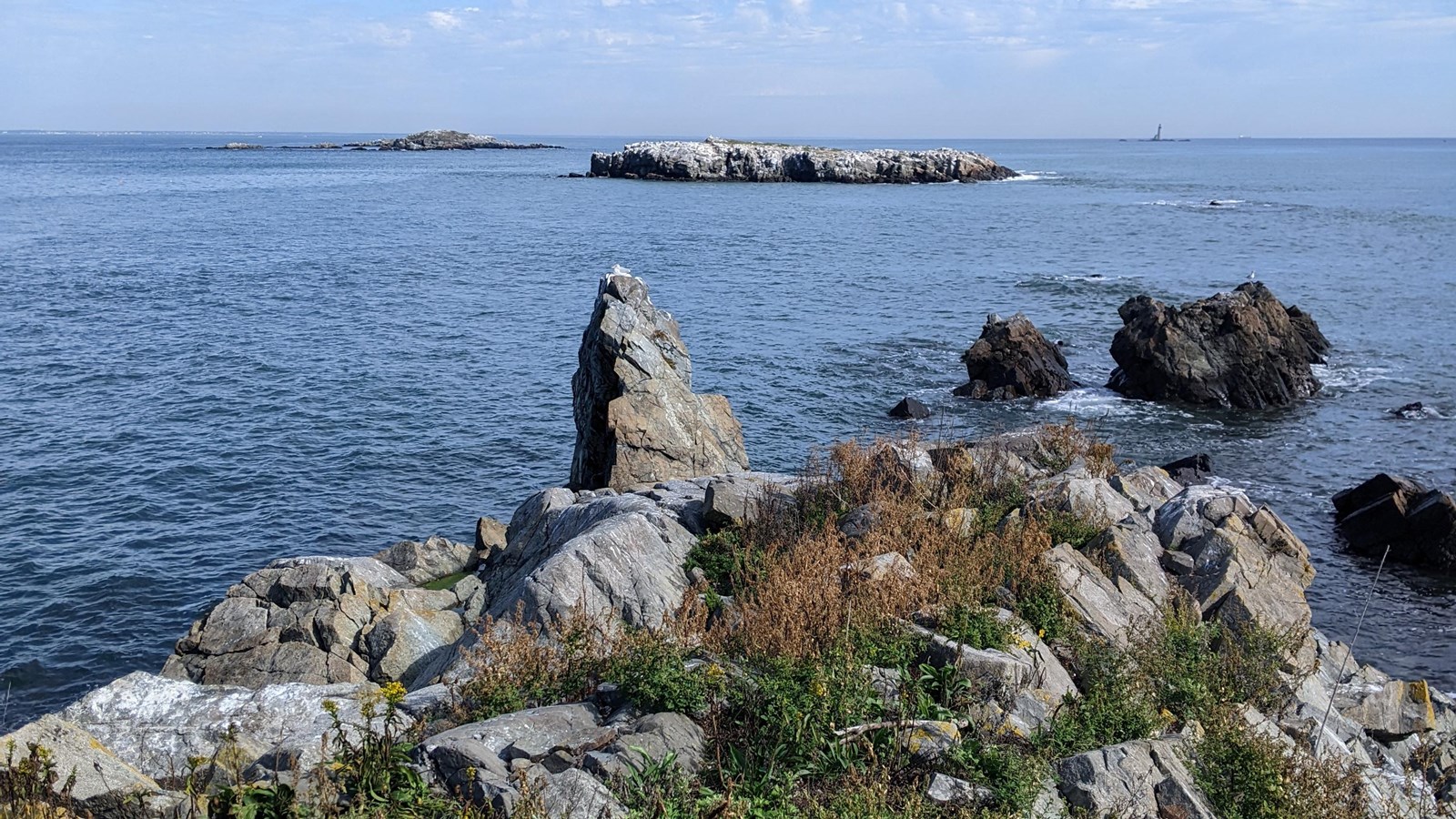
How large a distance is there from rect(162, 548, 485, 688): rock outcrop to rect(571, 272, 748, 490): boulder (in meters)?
5.45

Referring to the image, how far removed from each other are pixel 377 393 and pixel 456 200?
84002mm

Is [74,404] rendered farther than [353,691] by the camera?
Yes

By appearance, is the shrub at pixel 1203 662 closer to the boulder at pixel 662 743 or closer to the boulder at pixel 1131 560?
the boulder at pixel 1131 560

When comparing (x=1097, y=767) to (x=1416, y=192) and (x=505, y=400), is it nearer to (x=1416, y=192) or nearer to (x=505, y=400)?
(x=505, y=400)

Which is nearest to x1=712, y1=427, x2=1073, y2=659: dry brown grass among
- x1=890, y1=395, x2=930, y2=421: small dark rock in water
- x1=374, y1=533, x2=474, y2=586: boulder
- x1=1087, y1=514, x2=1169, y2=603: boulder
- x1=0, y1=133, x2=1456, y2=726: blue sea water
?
x1=1087, y1=514, x2=1169, y2=603: boulder

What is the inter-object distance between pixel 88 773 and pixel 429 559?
43.4ft

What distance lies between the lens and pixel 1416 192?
130 meters

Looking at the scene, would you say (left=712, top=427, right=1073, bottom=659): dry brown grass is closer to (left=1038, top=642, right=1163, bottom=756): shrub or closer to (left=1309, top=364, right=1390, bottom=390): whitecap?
(left=1038, top=642, right=1163, bottom=756): shrub

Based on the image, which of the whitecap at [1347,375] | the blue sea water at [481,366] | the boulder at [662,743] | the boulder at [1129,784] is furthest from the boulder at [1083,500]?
the whitecap at [1347,375]

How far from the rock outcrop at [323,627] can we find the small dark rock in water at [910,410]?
18470 mm

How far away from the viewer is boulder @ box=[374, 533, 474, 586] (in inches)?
816

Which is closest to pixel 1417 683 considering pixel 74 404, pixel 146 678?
pixel 146 678

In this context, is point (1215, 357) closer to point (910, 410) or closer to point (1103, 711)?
point (910, 410)

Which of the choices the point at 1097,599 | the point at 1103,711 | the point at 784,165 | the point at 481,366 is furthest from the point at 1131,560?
the point at 784,165
